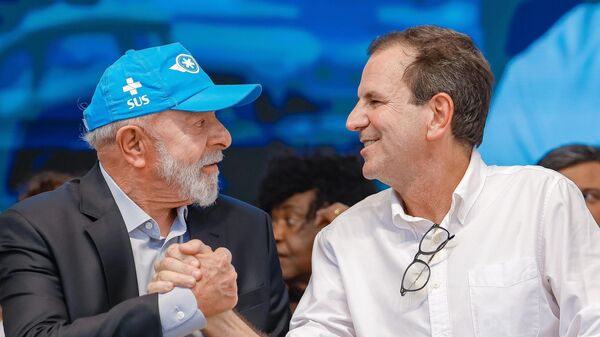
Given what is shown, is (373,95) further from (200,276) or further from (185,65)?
(200,276)

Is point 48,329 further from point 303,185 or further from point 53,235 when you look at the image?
point 303,185

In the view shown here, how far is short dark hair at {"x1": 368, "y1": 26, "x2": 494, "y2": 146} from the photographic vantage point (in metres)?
2.67

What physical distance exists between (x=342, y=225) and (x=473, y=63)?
574 mm

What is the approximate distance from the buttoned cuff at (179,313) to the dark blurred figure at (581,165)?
7.16 ft

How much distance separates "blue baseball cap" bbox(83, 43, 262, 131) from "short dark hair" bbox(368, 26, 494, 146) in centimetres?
51

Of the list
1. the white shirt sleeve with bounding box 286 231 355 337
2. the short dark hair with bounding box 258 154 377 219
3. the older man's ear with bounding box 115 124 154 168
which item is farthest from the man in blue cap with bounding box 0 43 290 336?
the short dark hair with bounding box 258 154 377 219

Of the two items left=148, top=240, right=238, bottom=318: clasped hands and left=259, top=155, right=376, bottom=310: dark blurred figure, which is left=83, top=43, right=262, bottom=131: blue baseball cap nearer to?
left=148, top=240, right=238, bottom=318: clasped hands

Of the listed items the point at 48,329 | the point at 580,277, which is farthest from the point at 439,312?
the point at 48,329

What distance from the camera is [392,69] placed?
2.70 metres

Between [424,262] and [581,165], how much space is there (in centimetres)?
186

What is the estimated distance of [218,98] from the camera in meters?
2.80

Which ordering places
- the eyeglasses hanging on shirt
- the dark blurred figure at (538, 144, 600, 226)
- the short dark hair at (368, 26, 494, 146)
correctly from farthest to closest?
1. the dark blurred figure at (538, 144, 600, 226)
2. the short dark hair at (368, 26, 494, 146)
3. the eyeglasses hanging on shirt

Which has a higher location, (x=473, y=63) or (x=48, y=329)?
(x=473, y=63)

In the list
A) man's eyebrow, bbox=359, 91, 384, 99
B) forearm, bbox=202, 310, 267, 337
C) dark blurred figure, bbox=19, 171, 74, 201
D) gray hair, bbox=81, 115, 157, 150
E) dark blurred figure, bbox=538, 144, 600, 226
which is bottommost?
dark blurred figure, bbox=538, 144, 600, 226
